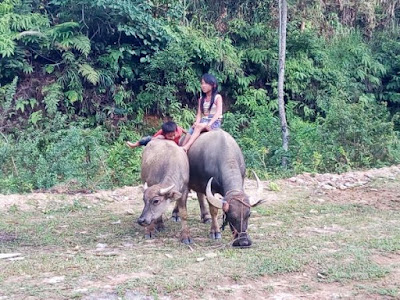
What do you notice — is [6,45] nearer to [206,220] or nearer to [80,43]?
[80,43]

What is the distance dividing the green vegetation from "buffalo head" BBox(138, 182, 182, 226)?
3843 millimetres

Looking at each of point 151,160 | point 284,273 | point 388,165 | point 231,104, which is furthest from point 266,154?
point 284,273

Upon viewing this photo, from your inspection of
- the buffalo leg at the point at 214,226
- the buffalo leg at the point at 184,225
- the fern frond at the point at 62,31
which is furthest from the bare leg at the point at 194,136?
the fern frond at the point at 62,31

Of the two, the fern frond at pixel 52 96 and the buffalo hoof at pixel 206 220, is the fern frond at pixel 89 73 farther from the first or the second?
the buffalo hoof at pixel 206 220

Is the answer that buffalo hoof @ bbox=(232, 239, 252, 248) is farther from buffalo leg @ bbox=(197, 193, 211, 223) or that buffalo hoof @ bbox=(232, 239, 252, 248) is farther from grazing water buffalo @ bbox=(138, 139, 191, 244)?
buffalo leg @ bbox=(197, 193, 211, 223)

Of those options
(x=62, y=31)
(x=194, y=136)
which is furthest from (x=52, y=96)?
(x=194, y=136)

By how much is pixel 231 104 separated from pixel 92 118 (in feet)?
13.3

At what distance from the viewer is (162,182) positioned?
6812mm

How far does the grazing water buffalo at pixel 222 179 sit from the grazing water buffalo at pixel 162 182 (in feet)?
0.75

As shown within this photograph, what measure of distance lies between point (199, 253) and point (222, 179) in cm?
102

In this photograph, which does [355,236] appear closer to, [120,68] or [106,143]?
[106,143]

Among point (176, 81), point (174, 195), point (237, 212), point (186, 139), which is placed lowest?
point (237, 212)

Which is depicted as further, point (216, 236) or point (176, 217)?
point (176, 217)

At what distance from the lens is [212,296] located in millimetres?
4922
